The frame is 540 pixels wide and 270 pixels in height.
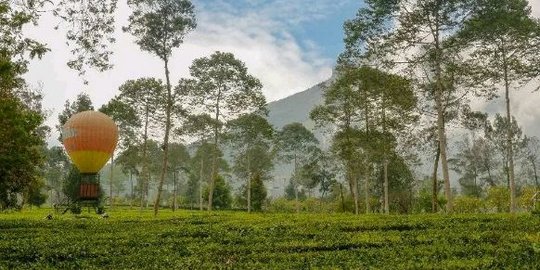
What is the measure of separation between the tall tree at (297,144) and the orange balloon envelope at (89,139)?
198 feet

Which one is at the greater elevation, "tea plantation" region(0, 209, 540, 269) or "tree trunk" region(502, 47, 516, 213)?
"tree trunk" region(502, 47, 516, 213)

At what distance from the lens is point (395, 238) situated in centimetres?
1880

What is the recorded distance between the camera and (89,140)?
137 feet

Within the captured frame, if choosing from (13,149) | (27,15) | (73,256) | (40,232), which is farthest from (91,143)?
(73,256)

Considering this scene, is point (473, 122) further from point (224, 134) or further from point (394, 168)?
point (224, 134)

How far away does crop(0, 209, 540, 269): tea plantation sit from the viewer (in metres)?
14.1

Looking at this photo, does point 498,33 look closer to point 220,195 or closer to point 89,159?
point 89,159

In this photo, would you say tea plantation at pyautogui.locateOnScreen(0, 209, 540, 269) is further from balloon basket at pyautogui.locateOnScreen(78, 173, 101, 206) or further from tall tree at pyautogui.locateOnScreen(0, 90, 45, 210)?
balloon basket at pyautogui.locateOnScreen(78, 173, 101, 206)

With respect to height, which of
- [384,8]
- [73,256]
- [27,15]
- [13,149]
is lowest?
[73,256]

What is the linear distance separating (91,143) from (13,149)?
40.5 feet

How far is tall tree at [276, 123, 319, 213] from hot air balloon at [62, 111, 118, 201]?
59953 mm

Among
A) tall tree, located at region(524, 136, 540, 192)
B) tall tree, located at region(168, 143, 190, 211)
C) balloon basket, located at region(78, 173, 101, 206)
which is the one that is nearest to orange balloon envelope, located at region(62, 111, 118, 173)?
balloon basket, located at region(78, 173, 101, 206)

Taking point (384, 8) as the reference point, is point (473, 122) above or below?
below

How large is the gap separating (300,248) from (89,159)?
30.3 metres
